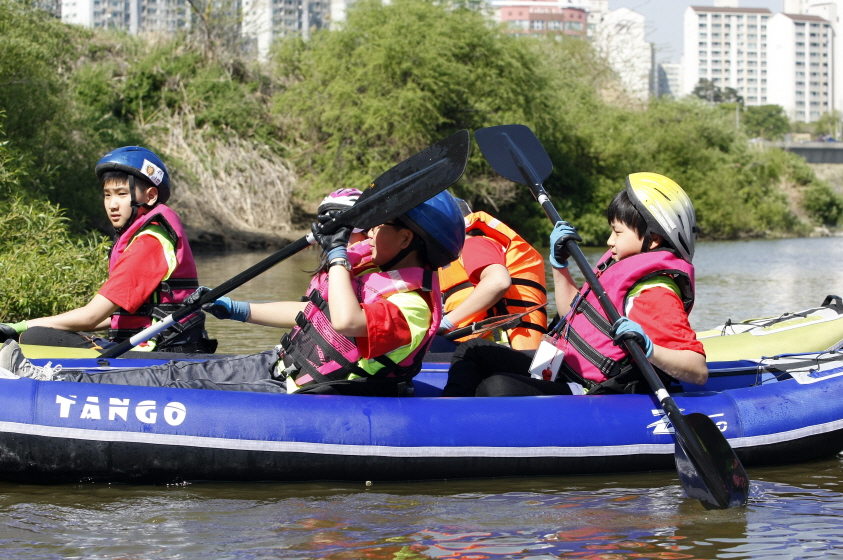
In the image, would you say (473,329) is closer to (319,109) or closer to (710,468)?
(710,468)

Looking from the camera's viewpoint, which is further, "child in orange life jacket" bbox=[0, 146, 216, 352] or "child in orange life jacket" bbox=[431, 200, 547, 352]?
"child in orange life jacket" bbox=[431, 200, 547, 352]

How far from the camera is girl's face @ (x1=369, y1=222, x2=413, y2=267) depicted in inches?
A: 135

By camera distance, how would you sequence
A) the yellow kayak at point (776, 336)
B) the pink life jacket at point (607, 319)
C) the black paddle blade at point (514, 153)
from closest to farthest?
the pink life jacket at point (607, 319) → the black paddle blade at point (514, 153) → the yellow kayak at point (776, 336)

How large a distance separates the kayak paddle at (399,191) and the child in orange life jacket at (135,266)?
0.37 metres

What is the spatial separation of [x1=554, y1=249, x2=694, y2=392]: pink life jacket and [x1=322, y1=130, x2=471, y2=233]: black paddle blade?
745 mm

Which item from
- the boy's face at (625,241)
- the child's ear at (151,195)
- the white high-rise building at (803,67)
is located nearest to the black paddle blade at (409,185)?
the boy's face at (625,241)

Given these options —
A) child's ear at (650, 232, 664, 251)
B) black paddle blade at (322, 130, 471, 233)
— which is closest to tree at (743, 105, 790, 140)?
child's ear at (650, 232, 664, 251)

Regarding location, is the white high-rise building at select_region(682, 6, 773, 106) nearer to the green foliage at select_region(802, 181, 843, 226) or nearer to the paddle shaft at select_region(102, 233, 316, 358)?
the green foliage at select_region(802, 181, 843, 226)

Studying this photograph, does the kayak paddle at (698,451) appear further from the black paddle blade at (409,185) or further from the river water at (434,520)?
the black paddle blade at (409,185)

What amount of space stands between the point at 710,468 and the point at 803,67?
164 meters

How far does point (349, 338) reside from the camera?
354 centimetres

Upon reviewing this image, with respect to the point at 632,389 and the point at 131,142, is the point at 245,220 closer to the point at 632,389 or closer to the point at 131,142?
the point at 131,142

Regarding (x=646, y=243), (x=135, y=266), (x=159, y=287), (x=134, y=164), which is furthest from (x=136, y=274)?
(x=646, y=243)

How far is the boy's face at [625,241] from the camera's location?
379 centimetres
